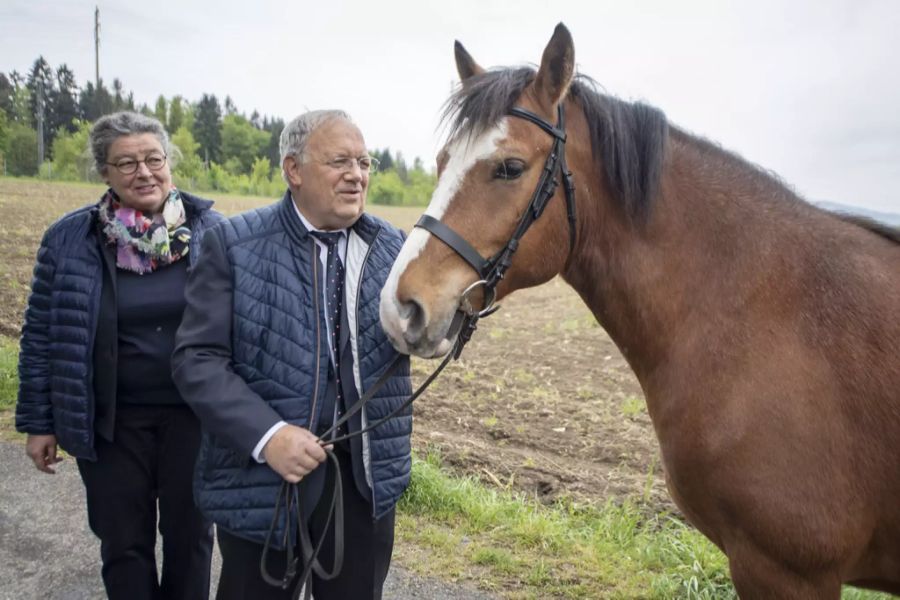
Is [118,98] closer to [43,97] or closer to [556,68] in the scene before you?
[43,97]

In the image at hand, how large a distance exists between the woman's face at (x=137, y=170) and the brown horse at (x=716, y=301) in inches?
52.8

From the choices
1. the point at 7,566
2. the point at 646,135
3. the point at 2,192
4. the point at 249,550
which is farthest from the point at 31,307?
the point at 2,192

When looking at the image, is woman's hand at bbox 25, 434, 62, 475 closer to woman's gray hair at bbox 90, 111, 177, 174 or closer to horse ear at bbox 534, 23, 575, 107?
woman's gray hair at bbox 90, 111, 177, 174

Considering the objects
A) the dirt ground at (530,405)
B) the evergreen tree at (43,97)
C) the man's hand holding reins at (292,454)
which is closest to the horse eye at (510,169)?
the man's hand holding reins at (292,454)

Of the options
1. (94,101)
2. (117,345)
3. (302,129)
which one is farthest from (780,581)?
(94,101)

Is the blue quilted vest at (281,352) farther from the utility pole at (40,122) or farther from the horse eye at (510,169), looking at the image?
the utility pole at (40,122)

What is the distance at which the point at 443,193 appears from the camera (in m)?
2.03

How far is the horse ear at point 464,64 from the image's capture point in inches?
95.8

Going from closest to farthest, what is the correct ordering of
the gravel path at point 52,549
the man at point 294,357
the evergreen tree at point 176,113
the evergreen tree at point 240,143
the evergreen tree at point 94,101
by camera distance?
the man at point 294,357
the gravel path at point 52,549
the evergreen tree at point 94,101
the evergreen tree at point 240,143
the evergreen tree at point 176,113

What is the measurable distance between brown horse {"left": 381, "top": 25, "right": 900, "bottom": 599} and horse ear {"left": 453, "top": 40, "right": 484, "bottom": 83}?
0.26m

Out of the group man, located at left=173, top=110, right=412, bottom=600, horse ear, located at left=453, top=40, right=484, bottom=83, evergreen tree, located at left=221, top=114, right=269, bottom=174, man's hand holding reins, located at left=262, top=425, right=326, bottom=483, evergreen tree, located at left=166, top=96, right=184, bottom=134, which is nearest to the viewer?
man's hand holding reins, located at left=262, top=425, right=326, bottom=483

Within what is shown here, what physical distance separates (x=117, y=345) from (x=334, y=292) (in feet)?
3.70

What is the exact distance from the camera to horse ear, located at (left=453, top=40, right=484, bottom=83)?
7.98 feet

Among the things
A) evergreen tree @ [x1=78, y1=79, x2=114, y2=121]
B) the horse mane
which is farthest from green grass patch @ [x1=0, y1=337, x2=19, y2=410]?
evergreen tree @ [x1=78, y1=79, x2=114, y2=121]
